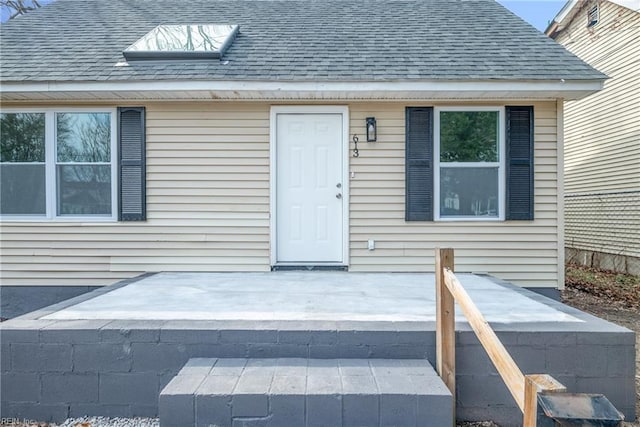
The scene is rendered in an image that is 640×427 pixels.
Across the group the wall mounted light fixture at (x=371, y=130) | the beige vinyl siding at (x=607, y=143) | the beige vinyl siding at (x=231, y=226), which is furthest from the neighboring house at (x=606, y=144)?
the wall mounted light fixture at (x=371, y=130)

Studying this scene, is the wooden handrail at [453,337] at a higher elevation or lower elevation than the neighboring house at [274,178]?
lower

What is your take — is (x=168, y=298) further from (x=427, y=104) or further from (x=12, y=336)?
(x=427, y=104)

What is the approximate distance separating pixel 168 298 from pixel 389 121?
3.14 metres

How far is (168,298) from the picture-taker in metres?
3.38

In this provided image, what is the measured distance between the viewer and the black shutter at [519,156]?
4.63m

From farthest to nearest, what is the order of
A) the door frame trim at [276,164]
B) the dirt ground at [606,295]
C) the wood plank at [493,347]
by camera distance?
the dirt ground at [606,295] → the door frame trim at [276,164] → the wood plank at [493,347]

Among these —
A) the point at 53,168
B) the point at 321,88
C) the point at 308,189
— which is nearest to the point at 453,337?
the point at 308,189

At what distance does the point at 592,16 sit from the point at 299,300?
9.50 metres

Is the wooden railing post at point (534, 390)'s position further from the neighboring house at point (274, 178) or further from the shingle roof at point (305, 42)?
the shingle roof at point (305, 42)

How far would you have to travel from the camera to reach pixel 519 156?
15.2ft

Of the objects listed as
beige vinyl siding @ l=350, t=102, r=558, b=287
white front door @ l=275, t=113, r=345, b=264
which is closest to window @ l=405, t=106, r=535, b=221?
beige vinyl siding @ l=350, t=102, r=558, b=287

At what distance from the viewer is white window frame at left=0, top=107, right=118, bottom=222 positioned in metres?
4.69

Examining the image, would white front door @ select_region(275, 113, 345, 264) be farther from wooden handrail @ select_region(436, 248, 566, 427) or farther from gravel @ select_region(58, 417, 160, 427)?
gravel @ select_region(58, 417, 160, 427)

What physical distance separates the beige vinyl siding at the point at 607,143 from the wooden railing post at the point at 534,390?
25.1 feet
